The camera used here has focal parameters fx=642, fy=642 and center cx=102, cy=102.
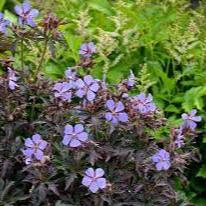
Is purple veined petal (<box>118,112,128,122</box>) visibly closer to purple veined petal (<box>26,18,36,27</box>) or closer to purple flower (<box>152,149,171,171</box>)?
purple flower (<box>152,149,171,171</box>)

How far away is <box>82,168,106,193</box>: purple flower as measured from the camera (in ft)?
7.68

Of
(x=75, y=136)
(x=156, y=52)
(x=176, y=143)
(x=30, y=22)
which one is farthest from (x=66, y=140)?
(x=156, y=52)

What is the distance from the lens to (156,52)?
3518 mm

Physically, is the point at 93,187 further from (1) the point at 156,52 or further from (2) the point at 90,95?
(1) the point at 156,52

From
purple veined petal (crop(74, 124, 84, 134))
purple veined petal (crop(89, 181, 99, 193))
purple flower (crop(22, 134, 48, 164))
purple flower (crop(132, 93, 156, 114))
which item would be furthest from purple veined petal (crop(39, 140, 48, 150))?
Result: purple flower (crop(132, 93, 156, 114))

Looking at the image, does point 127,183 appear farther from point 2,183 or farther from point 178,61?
Answer: point 178,61

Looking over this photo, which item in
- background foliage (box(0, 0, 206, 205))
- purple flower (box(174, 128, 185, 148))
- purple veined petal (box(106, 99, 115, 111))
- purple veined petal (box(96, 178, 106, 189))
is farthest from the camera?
background foliage (box(0, 0, 206, 205))

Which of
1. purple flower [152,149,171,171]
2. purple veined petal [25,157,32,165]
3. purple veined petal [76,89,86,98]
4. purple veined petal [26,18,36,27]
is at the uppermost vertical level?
purple veined petal [26,18,36,27]

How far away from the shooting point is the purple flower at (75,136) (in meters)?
2.37

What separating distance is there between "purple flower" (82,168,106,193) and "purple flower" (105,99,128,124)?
212mm

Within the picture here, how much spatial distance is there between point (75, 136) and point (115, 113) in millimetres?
187

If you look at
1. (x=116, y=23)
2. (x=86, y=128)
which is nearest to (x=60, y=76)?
(x=116, y=23)

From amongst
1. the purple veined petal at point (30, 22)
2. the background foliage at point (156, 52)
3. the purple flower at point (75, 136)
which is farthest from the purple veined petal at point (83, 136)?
the background foliage at point (156, 52)

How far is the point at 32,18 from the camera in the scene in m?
2.66
